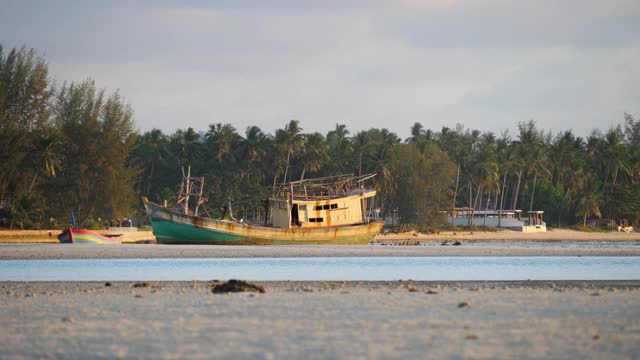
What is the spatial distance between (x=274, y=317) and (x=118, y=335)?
301 centimetres

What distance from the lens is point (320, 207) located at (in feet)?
200

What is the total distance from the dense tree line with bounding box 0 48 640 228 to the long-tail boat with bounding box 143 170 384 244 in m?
4.70

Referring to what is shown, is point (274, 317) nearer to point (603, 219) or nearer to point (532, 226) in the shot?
point (532, 226)

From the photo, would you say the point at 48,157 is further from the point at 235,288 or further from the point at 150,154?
the point at 235,288

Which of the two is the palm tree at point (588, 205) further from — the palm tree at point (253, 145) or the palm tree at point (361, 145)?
the palm tree at point (253, 145)

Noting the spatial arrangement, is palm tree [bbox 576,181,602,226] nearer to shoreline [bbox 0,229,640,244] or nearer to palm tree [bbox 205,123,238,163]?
shoreline [bbox 0,229,640,244]

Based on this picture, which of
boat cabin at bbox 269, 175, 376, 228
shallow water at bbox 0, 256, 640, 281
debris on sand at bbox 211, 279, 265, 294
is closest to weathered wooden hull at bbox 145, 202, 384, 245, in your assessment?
boat cabin at bbox 269, 175, 376, 228

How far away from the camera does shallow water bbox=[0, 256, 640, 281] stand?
2733 centimetres

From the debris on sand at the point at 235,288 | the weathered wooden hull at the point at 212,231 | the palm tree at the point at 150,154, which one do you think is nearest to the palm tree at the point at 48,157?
the weathered wooden hull at the point at 212,231

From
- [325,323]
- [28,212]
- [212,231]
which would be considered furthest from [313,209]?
[325,323]

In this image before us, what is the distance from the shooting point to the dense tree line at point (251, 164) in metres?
65.7

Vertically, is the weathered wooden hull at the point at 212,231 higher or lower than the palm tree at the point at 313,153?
lower

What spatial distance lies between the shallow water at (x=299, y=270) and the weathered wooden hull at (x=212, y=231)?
16669 millimetres

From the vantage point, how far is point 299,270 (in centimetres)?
3178
